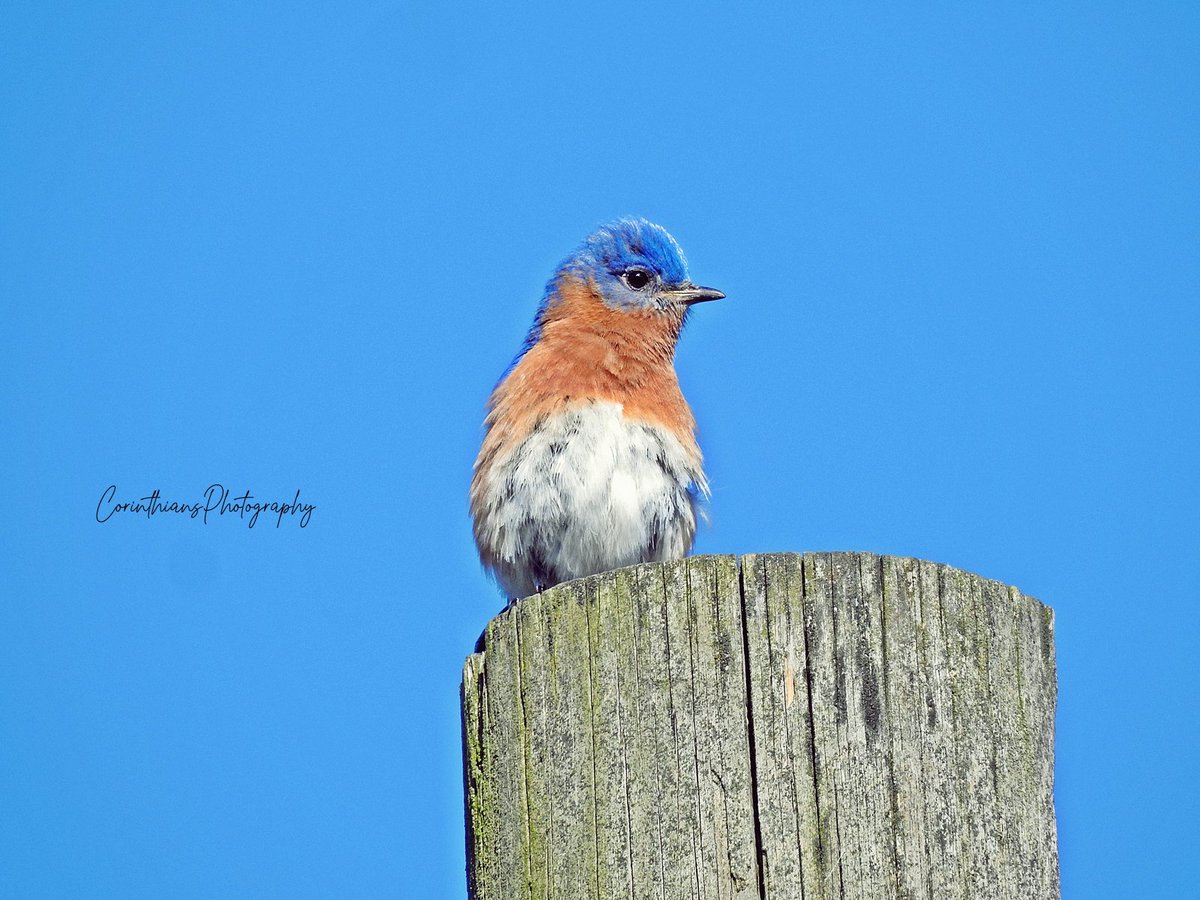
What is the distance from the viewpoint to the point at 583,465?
20.9 feet

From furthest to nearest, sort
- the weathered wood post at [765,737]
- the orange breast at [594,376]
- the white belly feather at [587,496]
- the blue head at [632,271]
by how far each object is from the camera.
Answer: the blue head at [632,271]
the orange breast at [594,376]
the white belly feather at [587,496]
the weathered wood post at [765,737]

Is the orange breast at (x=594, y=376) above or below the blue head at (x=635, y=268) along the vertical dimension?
below

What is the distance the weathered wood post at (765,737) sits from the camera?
2986mm

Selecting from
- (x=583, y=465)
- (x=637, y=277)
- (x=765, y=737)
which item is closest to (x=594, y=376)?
(x=583, y=465)

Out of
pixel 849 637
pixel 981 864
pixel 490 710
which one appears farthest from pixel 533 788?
pixel 981 864

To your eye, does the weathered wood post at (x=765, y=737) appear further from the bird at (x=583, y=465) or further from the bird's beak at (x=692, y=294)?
the bird's beak at (x=692, y=294)

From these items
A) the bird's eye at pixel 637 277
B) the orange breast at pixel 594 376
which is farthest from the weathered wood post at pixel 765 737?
the bird's eye at pixel 637 277

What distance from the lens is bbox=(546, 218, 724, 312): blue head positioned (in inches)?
311

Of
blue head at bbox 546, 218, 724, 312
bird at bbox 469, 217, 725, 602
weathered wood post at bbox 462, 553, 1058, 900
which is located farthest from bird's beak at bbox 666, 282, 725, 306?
weathered wood post at bbox 462, 553, 1058, 900

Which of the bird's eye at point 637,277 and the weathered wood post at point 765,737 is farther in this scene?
the bird's eye at point 637,277

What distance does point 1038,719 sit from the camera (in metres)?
3.21

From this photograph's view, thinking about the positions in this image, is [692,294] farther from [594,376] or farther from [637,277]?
[594,376]

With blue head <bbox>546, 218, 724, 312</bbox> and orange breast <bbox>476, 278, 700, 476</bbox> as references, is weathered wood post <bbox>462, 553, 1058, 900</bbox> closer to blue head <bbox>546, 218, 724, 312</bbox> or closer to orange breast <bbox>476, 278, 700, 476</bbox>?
orange breast <bbox>476, 278, 700, 476</bbox>

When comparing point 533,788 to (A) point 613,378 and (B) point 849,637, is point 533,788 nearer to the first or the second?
(B) point 849,637
